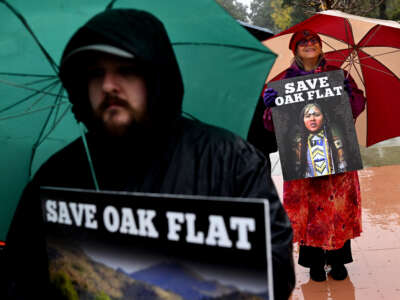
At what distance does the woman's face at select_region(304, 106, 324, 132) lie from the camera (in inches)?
99.3

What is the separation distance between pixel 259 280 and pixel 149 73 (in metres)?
0.60

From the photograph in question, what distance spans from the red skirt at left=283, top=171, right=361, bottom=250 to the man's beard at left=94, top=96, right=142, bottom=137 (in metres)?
2.35

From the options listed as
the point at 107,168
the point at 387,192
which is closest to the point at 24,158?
the point at 107,168

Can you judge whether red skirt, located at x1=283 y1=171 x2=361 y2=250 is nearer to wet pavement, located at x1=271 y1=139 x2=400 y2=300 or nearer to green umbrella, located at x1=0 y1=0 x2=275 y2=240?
wet pavement, located at x1=271 y1=139 x2=400 y2=300

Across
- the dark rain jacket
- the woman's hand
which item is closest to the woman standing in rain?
the woman's hand

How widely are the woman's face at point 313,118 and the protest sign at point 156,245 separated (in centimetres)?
172

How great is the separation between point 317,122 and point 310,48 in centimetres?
68

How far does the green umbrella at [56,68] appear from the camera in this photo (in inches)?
48.5

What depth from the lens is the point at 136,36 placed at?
1.09 meters

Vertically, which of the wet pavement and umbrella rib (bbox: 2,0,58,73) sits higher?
umbrella rib (bbox: 2,0,58,73)

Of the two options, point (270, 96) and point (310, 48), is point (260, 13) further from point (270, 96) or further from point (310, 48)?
point (270, 96)

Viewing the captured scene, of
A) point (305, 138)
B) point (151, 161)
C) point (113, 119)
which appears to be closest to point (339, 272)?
point (305, 138)

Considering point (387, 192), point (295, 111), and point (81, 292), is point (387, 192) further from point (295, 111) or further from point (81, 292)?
point (81, 292)

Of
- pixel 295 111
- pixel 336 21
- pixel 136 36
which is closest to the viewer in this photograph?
pixel 136 36
